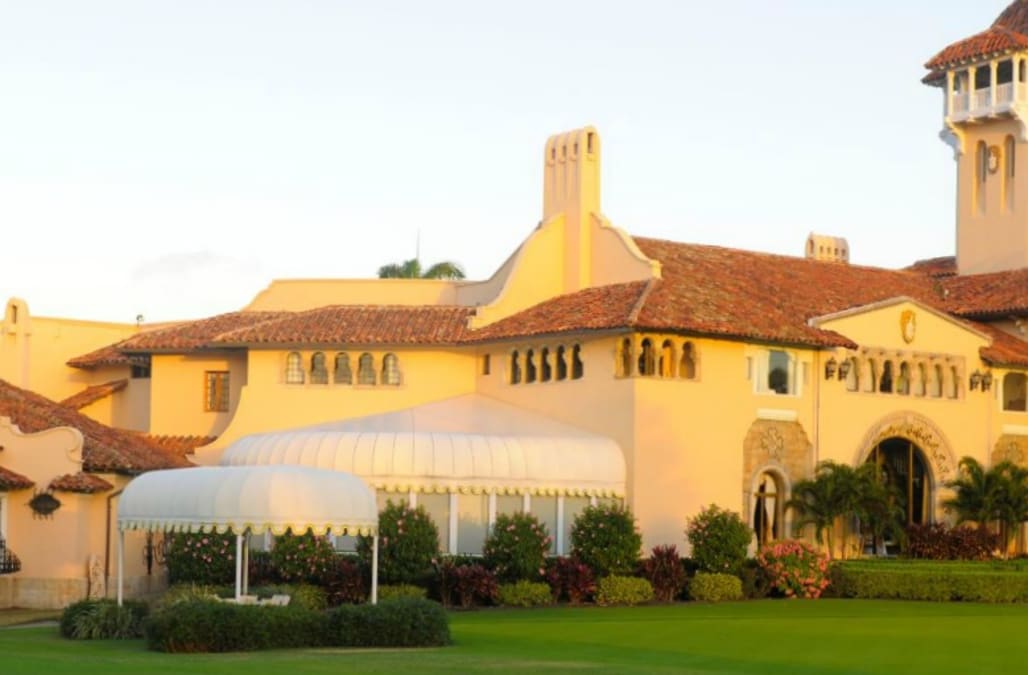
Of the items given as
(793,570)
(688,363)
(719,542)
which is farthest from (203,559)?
(793,570)

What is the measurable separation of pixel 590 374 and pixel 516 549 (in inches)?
286

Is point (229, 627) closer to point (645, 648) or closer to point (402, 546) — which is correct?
point (645, 648)

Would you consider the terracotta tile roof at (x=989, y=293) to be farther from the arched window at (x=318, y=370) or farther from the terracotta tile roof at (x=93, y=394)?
the terracotta tile roof at (x=93, y=394)

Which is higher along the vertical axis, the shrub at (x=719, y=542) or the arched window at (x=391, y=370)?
the arched window at (x=391, y=370)

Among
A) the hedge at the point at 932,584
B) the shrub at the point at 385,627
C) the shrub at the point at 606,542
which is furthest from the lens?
the hedge at the point at 932,584

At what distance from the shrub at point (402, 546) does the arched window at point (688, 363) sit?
9757 mm

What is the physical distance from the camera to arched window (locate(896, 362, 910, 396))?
186ft

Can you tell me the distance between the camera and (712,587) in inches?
1892

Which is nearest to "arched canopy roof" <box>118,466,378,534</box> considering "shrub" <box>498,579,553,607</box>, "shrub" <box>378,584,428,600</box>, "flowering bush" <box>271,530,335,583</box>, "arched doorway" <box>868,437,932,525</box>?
"shrub" <box>378,584,428,600</box>

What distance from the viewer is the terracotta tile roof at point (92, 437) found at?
45.7m

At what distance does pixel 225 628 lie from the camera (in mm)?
32469

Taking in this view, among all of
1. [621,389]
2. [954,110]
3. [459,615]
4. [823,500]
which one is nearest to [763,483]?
[823,500]

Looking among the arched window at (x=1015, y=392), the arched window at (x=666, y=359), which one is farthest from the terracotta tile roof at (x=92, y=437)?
the arched window at (x=1015, y=392)

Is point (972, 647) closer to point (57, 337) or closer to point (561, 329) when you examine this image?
point (561, 329)
